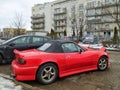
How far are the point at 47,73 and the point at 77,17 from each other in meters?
67.7

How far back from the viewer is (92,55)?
7707 millimetres

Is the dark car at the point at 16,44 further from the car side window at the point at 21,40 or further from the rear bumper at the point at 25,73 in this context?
the rear bumper at the point at 25,73

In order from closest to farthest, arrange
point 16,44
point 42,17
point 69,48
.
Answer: point 69,48, point 16,44, point 42,17

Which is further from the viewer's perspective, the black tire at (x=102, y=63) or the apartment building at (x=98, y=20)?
the apartment building at (x=98, y=20)

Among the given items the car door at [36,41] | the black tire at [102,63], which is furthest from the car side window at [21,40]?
the black tire at [102,63]

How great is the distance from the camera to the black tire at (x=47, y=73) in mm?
6358

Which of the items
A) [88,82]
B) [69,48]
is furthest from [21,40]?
[88,82]

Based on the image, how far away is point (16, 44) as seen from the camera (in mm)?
10016

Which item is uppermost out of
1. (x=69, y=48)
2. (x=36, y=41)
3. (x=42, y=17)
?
(x=42, y=17)

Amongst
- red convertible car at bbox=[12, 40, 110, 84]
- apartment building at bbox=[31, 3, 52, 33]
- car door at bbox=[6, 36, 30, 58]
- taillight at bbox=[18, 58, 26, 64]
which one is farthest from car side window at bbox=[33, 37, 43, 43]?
apartment building at bbox=[31, 3, 52, 33]

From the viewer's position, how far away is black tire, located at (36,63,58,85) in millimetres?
6358

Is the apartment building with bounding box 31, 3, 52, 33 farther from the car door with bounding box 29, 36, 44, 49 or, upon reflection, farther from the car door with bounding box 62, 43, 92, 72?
the car door with bounding box 62, 43, 92, 72

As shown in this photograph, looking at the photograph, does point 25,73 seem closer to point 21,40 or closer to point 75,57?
point 75,57

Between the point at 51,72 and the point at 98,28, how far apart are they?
64135 mm
